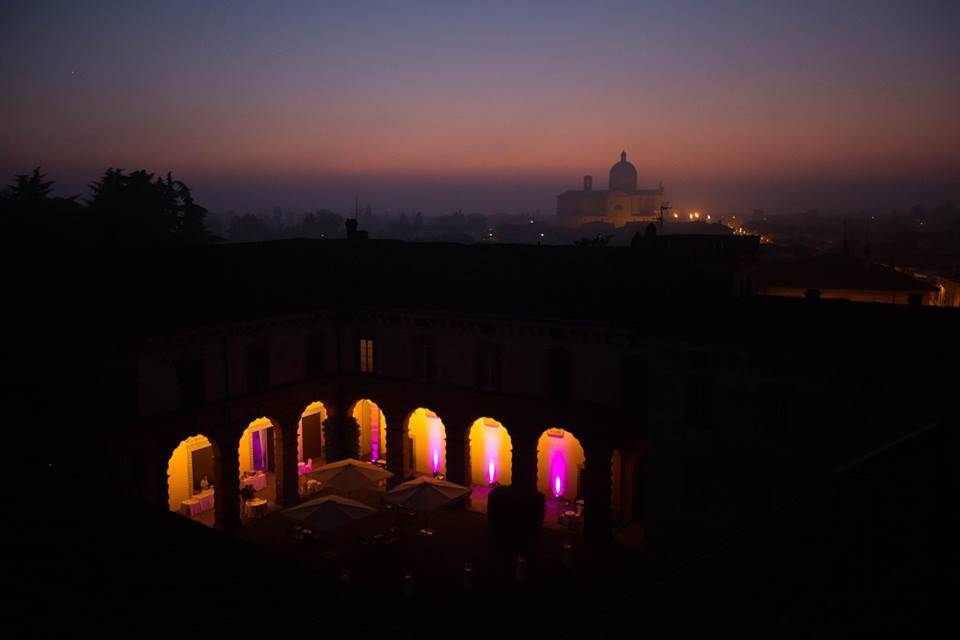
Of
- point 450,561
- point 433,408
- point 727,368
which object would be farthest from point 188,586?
point 433,408

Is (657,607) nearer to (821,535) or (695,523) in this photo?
(821,535)

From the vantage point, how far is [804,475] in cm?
2195

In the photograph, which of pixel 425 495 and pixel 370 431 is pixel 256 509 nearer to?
pixel 425 495

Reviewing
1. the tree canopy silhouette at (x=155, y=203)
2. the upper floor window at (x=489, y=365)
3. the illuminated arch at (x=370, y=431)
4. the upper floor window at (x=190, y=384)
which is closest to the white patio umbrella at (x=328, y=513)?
the upper floor window at (x=190, y=384)

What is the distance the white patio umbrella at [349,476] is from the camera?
2995 cm

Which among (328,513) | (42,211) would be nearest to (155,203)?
(42,211)

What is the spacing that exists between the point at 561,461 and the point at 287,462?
A: 11702 millimetres

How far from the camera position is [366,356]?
34.3m

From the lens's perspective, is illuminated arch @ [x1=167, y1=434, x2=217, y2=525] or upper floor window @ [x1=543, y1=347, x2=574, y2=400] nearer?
upper floor window @ [x1=543, y1=347, x2=574, y2=400]

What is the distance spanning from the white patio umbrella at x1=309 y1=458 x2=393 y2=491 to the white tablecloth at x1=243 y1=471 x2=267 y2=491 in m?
4.46

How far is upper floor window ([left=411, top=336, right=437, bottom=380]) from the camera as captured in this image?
106 ft

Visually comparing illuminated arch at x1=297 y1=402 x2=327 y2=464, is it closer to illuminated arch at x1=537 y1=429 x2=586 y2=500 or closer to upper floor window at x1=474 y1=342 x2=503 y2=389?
upper floor window at x1=474 y1=342 x2=503 y2=389

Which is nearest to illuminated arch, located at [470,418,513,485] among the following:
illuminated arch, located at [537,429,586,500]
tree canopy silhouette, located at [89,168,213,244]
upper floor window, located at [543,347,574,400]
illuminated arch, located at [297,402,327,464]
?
illuminated arch, located at [537,429,586,500]

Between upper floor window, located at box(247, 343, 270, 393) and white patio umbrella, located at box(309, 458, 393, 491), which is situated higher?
upper floor window, located at box(247, 343, 270, 393)
